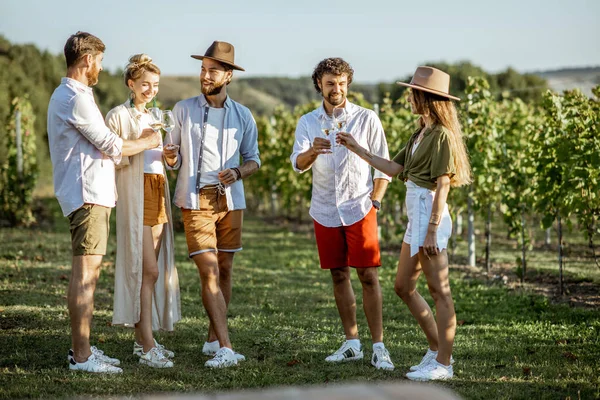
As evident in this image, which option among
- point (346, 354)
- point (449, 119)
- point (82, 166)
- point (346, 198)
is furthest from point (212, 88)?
point (346, 354)

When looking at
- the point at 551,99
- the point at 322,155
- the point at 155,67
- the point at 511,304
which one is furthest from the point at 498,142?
the point at 155,67

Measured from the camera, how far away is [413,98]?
4.56 meters

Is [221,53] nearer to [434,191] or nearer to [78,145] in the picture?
[78,145]

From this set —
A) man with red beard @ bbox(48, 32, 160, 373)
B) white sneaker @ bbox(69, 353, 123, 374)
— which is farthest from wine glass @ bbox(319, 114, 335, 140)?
white sneaker @ bbox(69, 353, 123, 374)

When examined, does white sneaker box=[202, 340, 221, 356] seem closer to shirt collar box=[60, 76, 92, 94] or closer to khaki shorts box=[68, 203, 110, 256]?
khaki shorts box=[68, 203, 110, 256]

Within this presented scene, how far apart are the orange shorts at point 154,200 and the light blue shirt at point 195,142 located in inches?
4.1

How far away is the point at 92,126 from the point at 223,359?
1.69 meters

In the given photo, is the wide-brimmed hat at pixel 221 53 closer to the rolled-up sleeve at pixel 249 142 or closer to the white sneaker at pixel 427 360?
the rolled-up sleeve at pixel 249 142

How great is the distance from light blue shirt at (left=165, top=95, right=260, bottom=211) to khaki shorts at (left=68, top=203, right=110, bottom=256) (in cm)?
61

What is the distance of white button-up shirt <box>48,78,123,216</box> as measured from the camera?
448 centimetres

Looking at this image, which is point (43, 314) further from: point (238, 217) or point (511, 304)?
point (511, 304)

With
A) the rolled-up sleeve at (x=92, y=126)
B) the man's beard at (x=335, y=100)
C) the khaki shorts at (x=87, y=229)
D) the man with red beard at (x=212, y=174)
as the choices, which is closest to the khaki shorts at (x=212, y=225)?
the man with red beard at (x=212, y=174)

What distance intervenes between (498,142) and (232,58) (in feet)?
18.6

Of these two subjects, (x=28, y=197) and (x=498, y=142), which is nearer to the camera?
(x=498, y=142)
